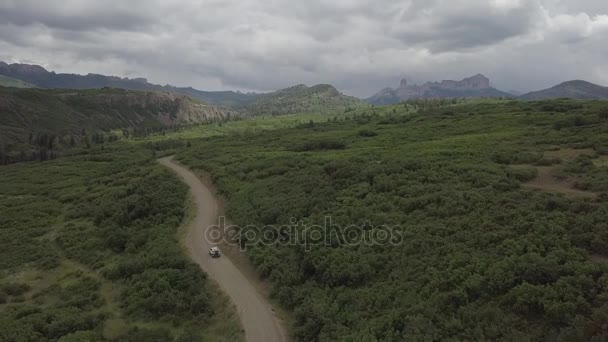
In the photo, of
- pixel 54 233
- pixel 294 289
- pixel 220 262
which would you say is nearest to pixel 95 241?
pixel 54 233

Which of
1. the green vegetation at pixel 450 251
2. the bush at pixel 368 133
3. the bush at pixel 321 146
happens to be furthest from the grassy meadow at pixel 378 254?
the bush at pixel 368 133

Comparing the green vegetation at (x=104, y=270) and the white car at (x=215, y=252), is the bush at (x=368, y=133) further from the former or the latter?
the white car at (x=215, y=252)

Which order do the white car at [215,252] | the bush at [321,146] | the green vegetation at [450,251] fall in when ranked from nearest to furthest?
the green vegetation at [450,251] < the white car at [215,252] < the bush at [321,146]

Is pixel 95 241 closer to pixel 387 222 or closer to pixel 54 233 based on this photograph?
pixel 54 233

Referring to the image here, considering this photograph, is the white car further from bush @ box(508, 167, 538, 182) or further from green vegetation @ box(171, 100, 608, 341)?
bush @ box(508, 167, 538, 182)

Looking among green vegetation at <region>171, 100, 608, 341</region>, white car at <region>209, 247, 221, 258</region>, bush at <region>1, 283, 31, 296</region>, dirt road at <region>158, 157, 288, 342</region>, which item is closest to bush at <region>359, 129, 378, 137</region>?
green vegetation at <region>171, 100, 608, 341</region>

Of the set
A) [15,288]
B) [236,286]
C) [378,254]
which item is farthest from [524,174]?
[15,288]
